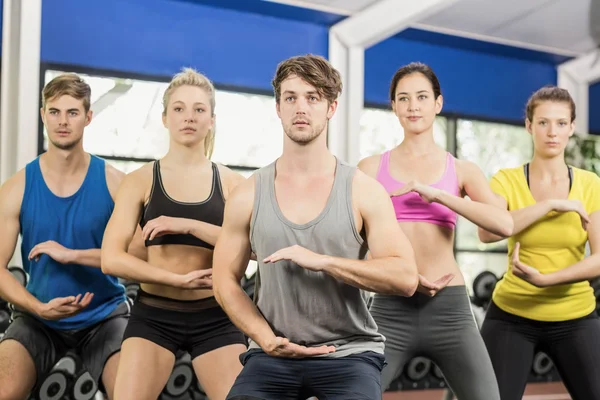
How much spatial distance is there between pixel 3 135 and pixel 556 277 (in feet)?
12.5

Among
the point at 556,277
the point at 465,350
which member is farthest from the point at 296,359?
the point at 556,277

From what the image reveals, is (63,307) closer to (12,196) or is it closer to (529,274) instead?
(12,196)

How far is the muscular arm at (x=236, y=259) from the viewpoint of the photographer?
2459 millimetres

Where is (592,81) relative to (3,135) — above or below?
above

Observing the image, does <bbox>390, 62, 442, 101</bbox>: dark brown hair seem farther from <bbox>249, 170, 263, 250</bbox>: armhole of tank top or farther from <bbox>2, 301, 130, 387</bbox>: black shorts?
<bbox>2, 301, 130, 387</bbox>: black shorts

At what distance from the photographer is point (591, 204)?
3.51 metres

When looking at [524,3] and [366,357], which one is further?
[524,3]

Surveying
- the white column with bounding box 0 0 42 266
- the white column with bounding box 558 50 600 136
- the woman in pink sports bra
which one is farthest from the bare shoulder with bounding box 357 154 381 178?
the white column with bounding box 558 50 600 136

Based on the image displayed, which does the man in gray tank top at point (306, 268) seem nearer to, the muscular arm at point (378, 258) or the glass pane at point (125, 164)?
the muscular arm at point (378, 258)

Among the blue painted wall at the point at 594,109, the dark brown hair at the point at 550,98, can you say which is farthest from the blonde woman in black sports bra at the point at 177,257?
the blue painted wall at the point at 594,109

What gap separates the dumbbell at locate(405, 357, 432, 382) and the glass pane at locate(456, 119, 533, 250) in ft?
5.81

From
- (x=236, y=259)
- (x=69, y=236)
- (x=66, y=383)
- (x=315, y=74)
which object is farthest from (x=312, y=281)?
(x=66, y=383)

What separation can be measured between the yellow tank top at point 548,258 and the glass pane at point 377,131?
3891 millimetres

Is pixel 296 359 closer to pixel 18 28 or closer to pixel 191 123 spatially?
pixel 191 123
